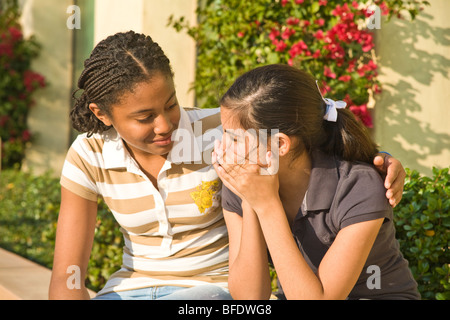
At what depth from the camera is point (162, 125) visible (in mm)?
2279

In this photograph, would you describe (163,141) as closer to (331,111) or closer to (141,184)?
(141,184)

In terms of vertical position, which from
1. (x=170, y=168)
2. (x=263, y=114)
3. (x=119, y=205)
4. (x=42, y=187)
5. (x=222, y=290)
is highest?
(x=263, y=114)

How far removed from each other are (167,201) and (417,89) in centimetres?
239

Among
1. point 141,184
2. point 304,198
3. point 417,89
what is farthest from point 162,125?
point 417,89

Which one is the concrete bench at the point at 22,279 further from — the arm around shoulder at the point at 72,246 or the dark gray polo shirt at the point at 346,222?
the dark gray polo shirt at the point at 346,222

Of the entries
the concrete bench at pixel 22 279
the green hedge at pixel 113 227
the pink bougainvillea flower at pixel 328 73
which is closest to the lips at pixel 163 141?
the green hedge at pixel 113 227

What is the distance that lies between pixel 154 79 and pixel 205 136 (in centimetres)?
35

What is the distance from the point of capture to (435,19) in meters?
4.09

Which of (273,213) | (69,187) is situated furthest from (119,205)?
(273,213)

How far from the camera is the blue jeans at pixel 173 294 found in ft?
7.11

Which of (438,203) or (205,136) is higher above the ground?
(205,136)
